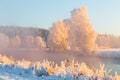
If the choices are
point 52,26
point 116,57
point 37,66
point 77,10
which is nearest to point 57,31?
point 52,26

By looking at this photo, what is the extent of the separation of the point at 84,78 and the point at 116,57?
48.4 metres

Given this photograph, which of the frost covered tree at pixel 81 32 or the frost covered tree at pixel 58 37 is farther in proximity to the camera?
the frost covered tree at pixel 58 37

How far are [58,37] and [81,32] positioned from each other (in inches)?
599

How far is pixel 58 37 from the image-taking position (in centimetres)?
8769

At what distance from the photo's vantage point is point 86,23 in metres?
74.1

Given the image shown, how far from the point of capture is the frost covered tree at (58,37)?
81.4 metres

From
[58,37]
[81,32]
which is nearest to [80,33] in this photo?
[81,32]

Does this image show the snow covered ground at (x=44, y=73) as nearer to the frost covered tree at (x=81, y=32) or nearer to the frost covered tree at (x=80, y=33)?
the frost covered tree at (x=80, y=33)

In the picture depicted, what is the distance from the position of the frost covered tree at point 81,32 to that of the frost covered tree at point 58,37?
5.49 m

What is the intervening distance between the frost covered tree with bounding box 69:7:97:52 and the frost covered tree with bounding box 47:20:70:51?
5.49 m

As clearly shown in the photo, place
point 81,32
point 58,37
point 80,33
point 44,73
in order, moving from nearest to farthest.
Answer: point 44,73 < point 80,33 < point 81,32 < point 58,37

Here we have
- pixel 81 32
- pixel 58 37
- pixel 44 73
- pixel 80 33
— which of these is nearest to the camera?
pixel 44 73

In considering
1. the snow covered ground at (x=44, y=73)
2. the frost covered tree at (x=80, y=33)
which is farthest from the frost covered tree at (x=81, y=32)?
the snow covered ground at (x=44, y=73)

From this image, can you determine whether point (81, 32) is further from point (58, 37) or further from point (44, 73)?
point (44, 73)
